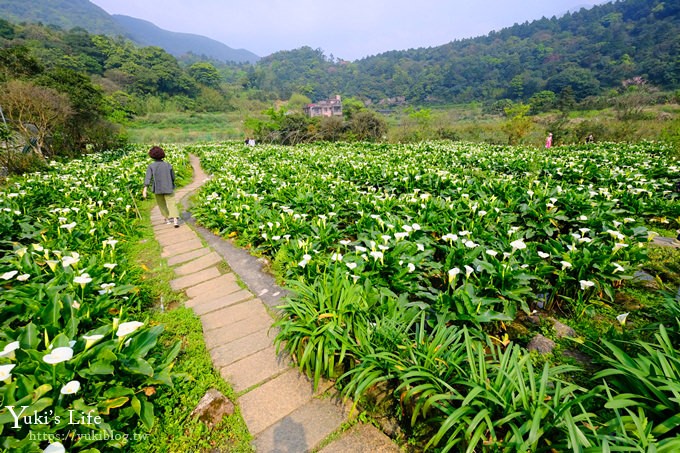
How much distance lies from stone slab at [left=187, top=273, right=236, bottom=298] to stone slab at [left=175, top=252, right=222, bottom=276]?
1.56ft

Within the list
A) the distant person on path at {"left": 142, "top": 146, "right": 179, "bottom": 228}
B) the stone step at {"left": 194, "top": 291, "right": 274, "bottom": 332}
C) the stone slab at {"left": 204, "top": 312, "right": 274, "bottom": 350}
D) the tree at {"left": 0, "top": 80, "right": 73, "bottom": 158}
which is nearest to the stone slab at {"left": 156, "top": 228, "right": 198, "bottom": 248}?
the distant person on path at {"left": 142, "top": 146, "right": 179, "bottom": 228}

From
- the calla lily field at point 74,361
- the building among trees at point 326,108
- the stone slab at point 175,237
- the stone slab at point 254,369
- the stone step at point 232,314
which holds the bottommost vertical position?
the stone slab at point 175,237

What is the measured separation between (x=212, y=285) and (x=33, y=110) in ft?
48.3

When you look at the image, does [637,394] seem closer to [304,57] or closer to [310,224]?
[310,224]

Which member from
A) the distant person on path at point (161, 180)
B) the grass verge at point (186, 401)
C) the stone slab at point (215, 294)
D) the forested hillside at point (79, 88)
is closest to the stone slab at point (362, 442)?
the grass verge at point (186, 401)

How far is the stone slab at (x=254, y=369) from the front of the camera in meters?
2.40

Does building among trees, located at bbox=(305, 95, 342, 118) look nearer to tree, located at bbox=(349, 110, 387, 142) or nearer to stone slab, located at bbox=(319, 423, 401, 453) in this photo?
tree, located at bbox=(349, 110, 387, 142)

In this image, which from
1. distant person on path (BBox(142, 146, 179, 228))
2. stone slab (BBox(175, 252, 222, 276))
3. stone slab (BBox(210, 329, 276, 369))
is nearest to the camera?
stone slab (BBox(210, 329, 276, 369))

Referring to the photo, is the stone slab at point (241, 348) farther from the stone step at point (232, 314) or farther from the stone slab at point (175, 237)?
the stone slab at point (175, 237)

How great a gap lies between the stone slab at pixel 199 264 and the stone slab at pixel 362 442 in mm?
3238

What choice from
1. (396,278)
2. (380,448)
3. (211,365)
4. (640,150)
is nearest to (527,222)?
(396,278)

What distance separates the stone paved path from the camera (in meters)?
1.94

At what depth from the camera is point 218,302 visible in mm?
3514

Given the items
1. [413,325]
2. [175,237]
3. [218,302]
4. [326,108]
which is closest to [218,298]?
[218,302]
